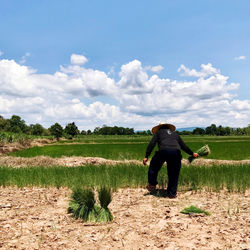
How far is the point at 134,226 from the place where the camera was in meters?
4.24

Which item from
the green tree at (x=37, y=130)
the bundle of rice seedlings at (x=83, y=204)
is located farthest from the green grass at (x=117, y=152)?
the green tree at (x=37, y=130)

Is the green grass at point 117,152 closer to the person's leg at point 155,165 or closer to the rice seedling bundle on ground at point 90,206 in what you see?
the person's leg at point 155,165

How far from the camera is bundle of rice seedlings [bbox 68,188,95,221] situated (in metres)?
4.76

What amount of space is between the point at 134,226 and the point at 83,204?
45.7 inches

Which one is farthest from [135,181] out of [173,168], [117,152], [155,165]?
[117,152]

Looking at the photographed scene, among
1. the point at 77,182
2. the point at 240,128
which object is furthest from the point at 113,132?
the point at 77,182

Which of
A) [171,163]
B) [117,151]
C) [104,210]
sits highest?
[171,163]

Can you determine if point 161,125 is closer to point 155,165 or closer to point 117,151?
point 155,165

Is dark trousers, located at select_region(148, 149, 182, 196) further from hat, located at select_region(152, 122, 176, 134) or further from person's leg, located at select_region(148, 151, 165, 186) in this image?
hat, located at select_region(152, 122, 176, 134)

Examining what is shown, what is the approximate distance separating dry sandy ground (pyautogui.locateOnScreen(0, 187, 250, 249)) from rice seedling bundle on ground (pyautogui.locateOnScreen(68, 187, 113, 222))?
0.50 feet

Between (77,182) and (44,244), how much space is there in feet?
11.8

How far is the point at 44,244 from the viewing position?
3.83m

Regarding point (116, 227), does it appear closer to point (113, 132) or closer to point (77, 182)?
point (77, 182)

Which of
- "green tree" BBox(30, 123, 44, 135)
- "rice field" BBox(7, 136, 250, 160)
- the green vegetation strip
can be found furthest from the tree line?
the green vegetation strip
